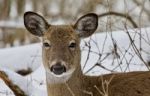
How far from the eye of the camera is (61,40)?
799 cm

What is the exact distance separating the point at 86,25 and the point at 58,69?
98cm

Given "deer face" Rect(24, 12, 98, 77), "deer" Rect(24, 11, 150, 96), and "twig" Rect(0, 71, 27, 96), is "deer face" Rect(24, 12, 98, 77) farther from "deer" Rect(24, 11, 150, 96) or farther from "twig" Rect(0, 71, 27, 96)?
"twig" Rect(0, 71, 27, 96)

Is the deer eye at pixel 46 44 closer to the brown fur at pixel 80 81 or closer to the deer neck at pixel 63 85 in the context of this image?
the brown fur at pixel 80 81

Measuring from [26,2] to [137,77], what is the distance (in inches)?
329

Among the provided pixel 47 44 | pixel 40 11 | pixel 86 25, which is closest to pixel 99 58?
pixel 86 25

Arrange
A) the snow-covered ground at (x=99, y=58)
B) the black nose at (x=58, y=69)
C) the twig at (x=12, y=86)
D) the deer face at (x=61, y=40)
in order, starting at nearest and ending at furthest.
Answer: the black nose at (x=58, y=69), the deer face at (x=61, y=40), the twig at (x=12, y=86), the snow-covered ground at (x=99, y=58)

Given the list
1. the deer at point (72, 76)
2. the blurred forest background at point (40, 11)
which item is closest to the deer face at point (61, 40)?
the deer at point (72, 76)

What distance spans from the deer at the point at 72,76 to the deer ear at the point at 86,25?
0.09 m

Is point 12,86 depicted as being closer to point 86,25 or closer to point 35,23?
point 35,23

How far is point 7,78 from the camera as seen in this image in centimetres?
892

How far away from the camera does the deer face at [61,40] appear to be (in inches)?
307

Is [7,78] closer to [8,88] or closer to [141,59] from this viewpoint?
[8,88]

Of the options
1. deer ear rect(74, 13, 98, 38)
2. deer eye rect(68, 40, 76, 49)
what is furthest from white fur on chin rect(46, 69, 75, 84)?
deer ear rect(74, 13, 98, 38)

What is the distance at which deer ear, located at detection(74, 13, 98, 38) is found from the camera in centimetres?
837
